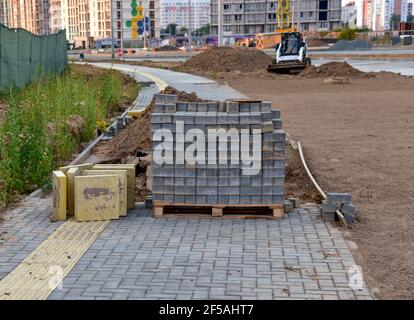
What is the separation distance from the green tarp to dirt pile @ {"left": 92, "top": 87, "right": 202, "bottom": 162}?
6724mm

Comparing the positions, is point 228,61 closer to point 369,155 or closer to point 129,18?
point 369,155

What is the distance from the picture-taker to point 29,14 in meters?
125

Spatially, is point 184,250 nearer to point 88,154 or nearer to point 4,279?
point 4,279

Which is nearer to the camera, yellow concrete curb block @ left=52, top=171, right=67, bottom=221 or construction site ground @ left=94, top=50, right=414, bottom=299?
construction site ground @ left=94, top=50, right=414, bottom=299

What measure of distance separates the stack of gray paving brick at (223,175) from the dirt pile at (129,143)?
3.74 meters

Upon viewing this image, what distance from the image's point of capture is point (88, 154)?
39.9 feet

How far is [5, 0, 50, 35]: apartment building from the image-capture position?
122562 millimetres

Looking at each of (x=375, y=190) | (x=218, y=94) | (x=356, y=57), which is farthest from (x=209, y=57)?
(x=375, y=190)

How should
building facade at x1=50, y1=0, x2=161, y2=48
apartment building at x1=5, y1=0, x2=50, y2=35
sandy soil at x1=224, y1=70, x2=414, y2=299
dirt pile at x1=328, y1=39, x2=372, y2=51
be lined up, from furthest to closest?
1. apartment building at x1=5, y1=0, x2=50, y2=35
2. building facade at x1=50, y1=0, x2=161, y2=48
3. dirt pile at x1=328, y1=39, x2=372, y2=51
4. sandy soil at x1=224, y1=70, x2=414, y2=299

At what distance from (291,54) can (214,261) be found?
35.5 meters

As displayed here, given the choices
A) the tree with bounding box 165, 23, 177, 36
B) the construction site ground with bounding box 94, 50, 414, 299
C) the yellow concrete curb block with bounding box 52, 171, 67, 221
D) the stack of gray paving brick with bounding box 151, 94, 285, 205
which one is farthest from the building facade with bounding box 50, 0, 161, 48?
the stack of gray paving brick with bounding box 151, 94, 285, 205

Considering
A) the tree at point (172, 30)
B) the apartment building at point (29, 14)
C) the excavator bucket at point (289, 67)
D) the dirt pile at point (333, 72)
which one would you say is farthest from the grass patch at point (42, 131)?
the tree at point (172, 30)

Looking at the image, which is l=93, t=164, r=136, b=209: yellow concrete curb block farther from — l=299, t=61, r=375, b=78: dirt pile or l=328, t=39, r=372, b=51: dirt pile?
l=328, t=39, r=372, b=51: dirt pile
